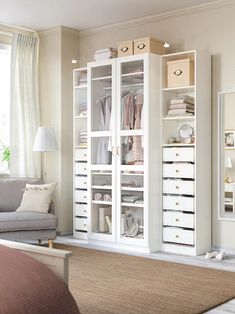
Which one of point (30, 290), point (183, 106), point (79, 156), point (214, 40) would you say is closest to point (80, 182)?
point (79, 156)

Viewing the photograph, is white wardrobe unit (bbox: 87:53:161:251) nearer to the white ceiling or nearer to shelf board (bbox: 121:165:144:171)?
shelf board (bbox: 121:165:144:171)

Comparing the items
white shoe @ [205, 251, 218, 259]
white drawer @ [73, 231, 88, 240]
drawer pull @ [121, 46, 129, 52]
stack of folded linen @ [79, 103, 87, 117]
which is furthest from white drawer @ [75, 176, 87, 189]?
white shoe @ [205, 251, 218, 259]

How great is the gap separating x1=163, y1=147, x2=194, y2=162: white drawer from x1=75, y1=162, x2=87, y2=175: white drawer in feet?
3.91

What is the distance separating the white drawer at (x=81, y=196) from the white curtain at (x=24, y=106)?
756mm

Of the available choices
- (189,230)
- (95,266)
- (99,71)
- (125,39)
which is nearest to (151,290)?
(95,266)

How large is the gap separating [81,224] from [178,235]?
1452 millimetres

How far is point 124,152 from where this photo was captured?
6082mm

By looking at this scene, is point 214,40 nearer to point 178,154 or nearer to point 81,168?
point 178,154

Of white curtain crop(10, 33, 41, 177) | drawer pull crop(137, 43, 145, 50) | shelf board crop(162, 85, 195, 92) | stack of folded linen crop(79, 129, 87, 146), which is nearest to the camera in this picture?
shelf board crop(162, 85, 195, 92)

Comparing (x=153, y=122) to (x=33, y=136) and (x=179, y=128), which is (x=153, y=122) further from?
(x=33, y=136)

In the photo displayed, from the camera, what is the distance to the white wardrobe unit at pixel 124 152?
5.82 metres

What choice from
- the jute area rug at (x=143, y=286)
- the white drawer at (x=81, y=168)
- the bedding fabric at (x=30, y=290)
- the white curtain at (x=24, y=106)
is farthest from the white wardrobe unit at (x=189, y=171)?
the bedding fabric at (x=30, y=290)

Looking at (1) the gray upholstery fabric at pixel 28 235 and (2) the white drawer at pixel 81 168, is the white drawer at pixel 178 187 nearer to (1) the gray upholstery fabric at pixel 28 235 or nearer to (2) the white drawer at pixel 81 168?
(2) the white drawer at pixel 81 168

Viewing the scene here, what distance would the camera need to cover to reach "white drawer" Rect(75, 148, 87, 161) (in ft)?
21.8
